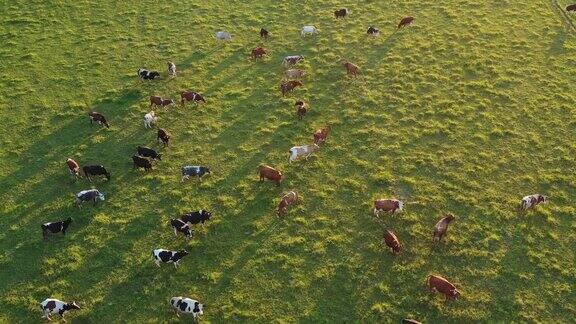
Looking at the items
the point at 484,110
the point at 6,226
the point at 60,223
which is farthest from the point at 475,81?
the point at 6,226

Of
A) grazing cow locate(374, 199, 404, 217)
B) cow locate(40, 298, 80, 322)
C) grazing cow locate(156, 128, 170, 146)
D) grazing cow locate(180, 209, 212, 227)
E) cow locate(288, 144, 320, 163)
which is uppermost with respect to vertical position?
grazing cow locate(156, 128, 170, 146)

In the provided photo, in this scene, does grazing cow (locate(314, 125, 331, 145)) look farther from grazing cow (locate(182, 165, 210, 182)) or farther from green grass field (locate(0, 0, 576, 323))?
grazing cow (locate(182, 165, 210, 182))

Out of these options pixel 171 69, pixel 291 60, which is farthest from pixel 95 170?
pixel 291 60

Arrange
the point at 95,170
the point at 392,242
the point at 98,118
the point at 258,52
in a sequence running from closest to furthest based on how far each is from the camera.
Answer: the point at 392,242 → the point at 95,170 → the point at 98,118 → the point at 258,52

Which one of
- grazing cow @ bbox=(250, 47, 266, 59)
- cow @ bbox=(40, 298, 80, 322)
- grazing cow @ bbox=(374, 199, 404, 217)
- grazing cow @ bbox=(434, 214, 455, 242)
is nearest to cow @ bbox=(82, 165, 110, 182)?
cow @ bbox=(40, 298, 80, 322)

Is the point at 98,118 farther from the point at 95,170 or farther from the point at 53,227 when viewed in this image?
the point at 53,227

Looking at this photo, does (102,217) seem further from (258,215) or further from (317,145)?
(317,145)
